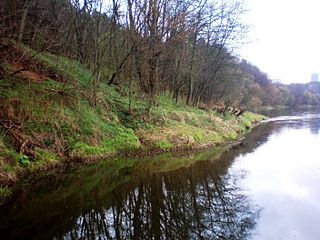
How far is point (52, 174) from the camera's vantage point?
11.0 m

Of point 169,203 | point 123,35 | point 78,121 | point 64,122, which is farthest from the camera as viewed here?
point 123,35

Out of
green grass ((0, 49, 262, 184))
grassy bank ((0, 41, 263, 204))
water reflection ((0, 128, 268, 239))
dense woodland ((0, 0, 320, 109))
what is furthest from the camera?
dense woodland ((0, 0, 320, 109))

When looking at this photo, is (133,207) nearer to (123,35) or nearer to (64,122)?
(64,122)

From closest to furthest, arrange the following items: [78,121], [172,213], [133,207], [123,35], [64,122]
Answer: [172,213], [133,207], [64,122], [78,121], [123,35]

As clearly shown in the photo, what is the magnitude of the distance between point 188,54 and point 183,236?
23.0 metres

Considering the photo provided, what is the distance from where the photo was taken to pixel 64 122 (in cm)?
1348

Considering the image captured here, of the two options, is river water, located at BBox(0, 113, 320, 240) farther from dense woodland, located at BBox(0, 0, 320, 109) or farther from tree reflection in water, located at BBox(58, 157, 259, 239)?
dense woodland, located at BBox(0, 0, 320, 109)

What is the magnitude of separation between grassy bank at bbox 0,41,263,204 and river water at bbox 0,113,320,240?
102 centimetres

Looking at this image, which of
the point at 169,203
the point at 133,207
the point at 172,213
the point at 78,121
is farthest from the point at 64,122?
the point at 172,213

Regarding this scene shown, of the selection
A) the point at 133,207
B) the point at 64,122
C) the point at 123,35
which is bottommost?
the point at 133,207

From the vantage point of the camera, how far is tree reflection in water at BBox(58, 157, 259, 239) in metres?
7.22

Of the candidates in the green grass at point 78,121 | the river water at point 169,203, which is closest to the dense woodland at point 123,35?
the green grass at point 78,121

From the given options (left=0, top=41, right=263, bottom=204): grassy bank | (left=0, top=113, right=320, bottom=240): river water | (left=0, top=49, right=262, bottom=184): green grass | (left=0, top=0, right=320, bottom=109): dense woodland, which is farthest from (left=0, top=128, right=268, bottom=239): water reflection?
(left=0, top=0, right=320, bottom=109): dense woodland

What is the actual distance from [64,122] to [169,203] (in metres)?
6.58
